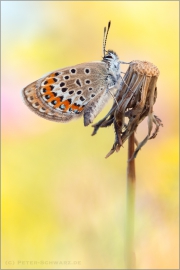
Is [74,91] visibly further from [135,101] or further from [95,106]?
[135,101]

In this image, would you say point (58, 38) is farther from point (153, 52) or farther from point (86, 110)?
point (86, 110)

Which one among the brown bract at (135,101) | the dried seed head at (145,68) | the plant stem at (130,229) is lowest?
the plant stem at (130,229)

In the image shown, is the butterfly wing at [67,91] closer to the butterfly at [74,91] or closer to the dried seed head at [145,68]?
the butterfly at [74,91]

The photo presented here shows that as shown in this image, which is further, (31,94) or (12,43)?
(12,43)

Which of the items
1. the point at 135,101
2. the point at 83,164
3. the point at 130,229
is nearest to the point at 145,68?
the point at 135,101

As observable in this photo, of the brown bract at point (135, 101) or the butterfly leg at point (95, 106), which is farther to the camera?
the butterfly leg at point (95, 106)

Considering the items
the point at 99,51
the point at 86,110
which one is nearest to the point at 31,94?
the point at 86,110

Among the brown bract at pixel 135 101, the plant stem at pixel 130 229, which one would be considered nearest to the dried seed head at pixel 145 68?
the brown bract at pixel 135 101
